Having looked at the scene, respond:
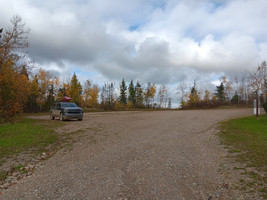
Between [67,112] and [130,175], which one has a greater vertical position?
[67,112]

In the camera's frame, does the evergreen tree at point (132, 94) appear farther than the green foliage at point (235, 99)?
Yes

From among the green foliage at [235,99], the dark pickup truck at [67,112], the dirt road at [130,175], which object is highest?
the green foliage at [235,99]

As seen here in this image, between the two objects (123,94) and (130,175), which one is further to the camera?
(123,94)

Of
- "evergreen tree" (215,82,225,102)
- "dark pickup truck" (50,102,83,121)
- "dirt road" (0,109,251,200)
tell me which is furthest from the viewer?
"evergreen tree" (215,82,225,102)

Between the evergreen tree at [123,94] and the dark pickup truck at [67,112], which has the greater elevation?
the evergreen tree at [123,94]

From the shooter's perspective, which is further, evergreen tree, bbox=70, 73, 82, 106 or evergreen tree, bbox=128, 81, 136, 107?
evergreen tree, bbox=128, 81, 136, 107

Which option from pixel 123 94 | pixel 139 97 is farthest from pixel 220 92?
pixel 123 94

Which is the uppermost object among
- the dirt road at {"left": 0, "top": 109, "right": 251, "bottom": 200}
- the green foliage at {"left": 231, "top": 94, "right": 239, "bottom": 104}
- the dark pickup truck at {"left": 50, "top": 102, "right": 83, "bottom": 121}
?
the green foliage at {"left": 231, "top": 94, "right": 239, "bottom": 104}

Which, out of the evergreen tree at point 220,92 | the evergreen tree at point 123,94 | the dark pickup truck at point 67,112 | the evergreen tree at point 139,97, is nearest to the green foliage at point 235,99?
the evergreen tree at point 220,92

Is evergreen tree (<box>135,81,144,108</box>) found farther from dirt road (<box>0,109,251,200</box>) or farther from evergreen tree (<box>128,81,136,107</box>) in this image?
dirt road (<box>0,109,251,200</box>)

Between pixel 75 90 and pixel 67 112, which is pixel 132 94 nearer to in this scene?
pixel 75 90

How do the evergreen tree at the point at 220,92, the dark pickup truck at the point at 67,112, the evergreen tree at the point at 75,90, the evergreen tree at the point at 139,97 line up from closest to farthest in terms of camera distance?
the dark pickup truck at the point at 67,112 → the evergreen tree at the point at 75,90 → the evergreen tree at the point at 220,92 → the evergreen tree at the point at 139,97

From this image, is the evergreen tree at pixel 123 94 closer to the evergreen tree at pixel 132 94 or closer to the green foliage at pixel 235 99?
the evergreen tree at pixel 132 94

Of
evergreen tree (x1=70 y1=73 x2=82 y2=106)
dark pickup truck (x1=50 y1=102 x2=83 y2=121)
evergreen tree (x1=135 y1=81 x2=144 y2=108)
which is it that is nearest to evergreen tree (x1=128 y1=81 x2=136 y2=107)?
evergreen tree (x1=135 y1=81 x2=144 y2=108)
